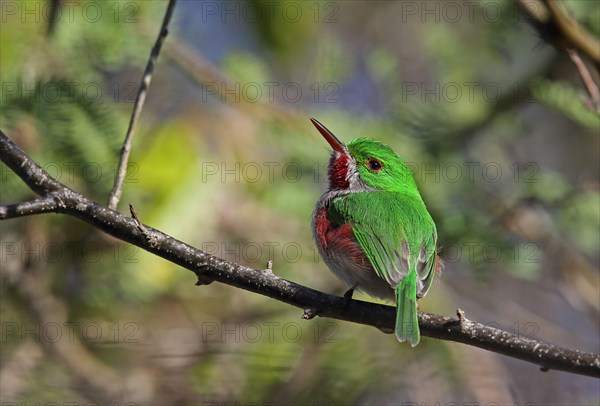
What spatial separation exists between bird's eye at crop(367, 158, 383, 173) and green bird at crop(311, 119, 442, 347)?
0.05ft

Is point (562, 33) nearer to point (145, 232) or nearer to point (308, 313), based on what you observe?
point (308, 313)

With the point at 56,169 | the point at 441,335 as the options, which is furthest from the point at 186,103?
the point at 441,335

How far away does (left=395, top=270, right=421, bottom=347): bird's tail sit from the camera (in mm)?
2960

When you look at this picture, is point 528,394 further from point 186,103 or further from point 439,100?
point 186,103

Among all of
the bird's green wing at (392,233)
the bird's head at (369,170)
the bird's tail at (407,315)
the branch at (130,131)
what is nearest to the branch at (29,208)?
the branch at (130,131)

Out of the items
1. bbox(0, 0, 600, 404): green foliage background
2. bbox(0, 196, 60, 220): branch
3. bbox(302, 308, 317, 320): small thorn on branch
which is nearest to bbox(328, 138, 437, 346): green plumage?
bbox(302, 308, 317, 320): small thorn on branch

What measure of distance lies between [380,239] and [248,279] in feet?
3.37

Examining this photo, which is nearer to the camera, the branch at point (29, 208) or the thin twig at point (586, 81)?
the branch at point (29, 208)

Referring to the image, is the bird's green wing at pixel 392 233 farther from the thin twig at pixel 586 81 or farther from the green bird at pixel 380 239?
the thin twig at pixel 586 81

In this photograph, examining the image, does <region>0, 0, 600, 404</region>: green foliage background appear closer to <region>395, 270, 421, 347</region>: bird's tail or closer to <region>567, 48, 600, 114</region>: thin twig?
<region>567, 48, 600, 114</region>: thin twig

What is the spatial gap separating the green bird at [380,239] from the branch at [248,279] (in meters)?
0.27

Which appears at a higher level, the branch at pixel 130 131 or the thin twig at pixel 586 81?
the thin twig at pixel 586 81

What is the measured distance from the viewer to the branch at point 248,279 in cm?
267

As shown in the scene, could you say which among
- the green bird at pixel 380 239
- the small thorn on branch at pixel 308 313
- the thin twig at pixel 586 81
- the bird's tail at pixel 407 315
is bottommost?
the small thorn on branch at pixel 308 313
